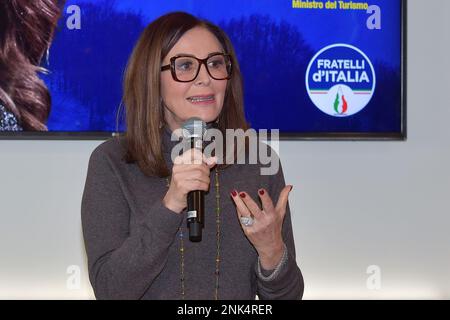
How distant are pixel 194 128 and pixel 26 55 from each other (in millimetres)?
1858

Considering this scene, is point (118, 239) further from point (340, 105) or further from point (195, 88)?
point (340, 105)

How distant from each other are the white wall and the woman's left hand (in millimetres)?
1863

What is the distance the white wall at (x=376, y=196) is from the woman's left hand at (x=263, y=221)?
6.11 ft

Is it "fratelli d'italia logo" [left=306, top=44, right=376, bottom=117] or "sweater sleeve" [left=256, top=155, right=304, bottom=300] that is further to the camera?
"fratelli d'italia logo" [left=306, top=44, right=376, bottom=117]

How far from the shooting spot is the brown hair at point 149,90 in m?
1.78

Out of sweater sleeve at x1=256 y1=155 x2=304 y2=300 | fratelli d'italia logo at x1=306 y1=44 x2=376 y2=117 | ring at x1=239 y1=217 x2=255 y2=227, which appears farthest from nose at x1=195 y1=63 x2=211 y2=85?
fratelli d'italia logo at x1=306 y1=44 x2=376 y2=117

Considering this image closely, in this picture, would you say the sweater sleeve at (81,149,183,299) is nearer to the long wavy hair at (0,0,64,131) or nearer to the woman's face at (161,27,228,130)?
the woman's face at (161,27,228,130)

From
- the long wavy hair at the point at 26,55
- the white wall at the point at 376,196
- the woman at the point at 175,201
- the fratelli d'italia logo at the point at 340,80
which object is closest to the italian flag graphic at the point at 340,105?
the fratelli d'italia logo at the point at 340,80

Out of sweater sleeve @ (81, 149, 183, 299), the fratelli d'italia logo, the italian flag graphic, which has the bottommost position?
sweater sleeve @ (81, 149, 183, 299)

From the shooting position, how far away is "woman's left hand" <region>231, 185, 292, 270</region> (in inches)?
64.0

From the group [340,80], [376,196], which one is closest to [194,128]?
[340,80]

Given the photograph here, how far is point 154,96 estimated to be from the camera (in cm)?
179

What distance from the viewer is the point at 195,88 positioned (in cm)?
176
